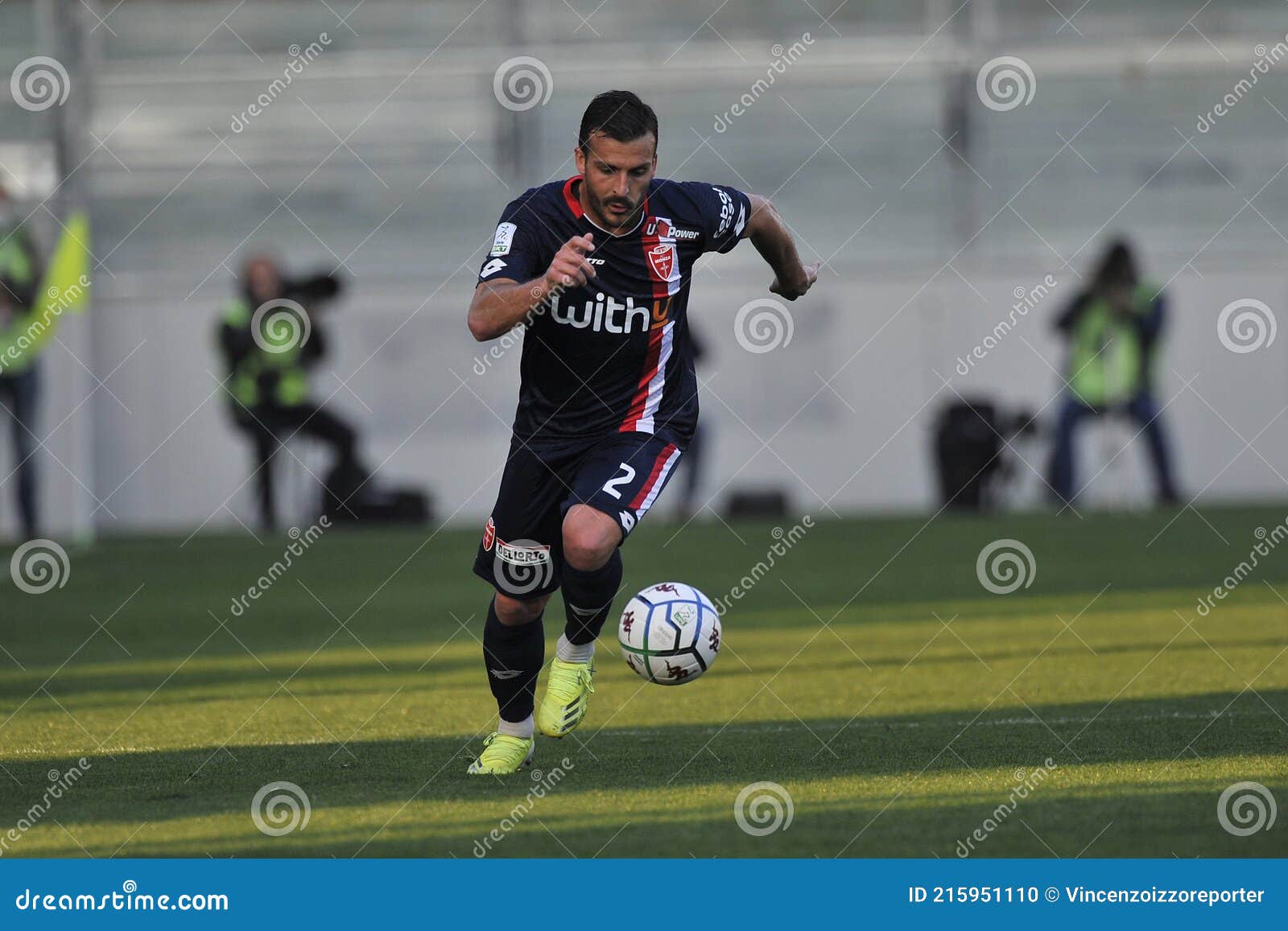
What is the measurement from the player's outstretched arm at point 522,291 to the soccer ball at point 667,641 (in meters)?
1.09

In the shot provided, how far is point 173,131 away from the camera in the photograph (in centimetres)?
2150

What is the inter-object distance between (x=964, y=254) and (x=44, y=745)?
16.1 m

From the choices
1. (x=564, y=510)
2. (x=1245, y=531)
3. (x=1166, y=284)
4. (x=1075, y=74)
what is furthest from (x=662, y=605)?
(x=1075, y=74)

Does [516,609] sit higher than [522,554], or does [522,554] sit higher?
[522,554]

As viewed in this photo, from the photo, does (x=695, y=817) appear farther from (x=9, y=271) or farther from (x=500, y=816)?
(x=9, y=271)

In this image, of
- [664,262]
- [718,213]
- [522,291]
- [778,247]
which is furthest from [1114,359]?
[522,291]

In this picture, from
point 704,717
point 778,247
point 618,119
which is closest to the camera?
point 618,119

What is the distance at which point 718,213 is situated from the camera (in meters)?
6.27

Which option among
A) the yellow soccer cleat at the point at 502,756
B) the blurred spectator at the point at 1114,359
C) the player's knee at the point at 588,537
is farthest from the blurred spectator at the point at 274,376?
the player's knee at the point at 588,537

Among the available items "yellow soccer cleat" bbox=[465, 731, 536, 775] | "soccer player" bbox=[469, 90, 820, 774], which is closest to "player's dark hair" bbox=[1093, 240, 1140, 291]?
"soccer player" bbox=[469, 90, 820, 774]

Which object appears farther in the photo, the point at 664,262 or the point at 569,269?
the point at 664,262

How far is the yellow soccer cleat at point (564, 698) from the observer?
6004 mm

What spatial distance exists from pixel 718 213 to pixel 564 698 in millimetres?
1725

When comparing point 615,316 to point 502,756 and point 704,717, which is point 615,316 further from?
point 704,717
